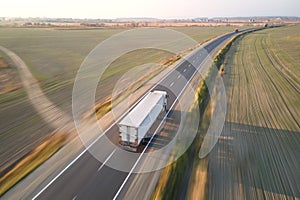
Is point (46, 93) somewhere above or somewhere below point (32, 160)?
above

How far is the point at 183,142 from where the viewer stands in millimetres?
18797

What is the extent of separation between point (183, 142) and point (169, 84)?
18.0 meters

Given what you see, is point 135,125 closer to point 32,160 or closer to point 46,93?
point 32,160

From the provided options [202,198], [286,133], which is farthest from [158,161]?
[286,133]

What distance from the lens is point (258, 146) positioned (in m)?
19.1

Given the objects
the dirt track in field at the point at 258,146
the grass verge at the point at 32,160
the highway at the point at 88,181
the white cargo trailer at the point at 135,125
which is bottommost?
the dirt track in field at the point at 258,146

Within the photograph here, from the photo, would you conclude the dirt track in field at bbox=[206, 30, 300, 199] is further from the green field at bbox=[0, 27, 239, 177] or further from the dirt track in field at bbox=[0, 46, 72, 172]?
the green field at bbox=[0, 27, 239, 177]

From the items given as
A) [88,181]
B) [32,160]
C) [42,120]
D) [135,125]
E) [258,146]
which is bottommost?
[258,146]

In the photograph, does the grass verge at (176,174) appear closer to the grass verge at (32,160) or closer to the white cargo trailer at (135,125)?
the white cargo trailer at (135,125)

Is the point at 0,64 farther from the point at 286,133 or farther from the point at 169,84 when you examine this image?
the point at 286,133

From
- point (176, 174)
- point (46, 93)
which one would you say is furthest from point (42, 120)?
point (176, 174)

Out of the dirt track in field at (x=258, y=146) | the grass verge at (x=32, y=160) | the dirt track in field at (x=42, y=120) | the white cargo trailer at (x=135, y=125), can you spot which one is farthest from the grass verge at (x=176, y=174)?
the dirt track in field at (x=42, y=120)

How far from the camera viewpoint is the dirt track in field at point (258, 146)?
1459cm

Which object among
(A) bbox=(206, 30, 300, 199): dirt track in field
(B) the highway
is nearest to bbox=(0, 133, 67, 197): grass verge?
(B) the highway
